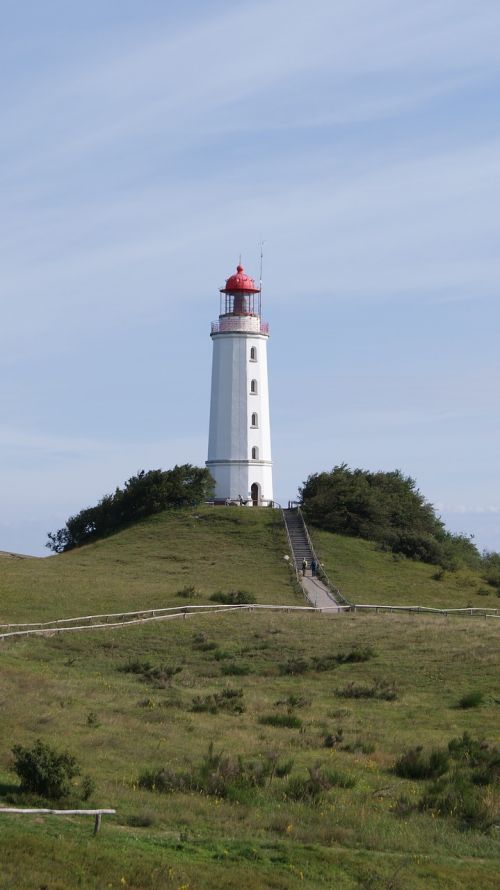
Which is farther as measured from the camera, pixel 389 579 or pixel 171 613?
pixel 389 579

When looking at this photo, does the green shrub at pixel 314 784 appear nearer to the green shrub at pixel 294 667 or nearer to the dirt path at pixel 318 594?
the green shrub at pixel 294 667

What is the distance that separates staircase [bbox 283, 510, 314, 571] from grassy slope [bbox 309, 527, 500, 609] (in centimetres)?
75

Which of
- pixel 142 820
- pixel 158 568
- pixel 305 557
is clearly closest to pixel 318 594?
pixel 305 557

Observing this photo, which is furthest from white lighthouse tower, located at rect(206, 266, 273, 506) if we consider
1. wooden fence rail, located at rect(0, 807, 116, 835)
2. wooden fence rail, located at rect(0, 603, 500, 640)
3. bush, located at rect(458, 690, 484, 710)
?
wooden fence rail, located at rect(0, 807, 116, 835)

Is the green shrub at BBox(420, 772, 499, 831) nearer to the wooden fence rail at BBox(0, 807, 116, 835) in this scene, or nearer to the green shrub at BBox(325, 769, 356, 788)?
the green shrub at BBox(325, 769, 356, 788)

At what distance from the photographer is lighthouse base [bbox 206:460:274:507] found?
79.7 meters

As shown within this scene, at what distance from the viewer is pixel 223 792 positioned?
21641mm

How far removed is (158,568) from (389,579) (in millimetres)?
13140

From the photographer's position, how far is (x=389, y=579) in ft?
216

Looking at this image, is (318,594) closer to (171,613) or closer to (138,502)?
(171,613)

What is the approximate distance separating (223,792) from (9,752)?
457 centimetres

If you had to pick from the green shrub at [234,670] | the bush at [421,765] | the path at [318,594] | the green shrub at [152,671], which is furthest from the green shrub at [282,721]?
the path at [318,594]

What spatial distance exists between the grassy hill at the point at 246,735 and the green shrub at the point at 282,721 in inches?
1.7

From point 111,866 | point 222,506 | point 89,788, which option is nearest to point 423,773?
point 89,788
